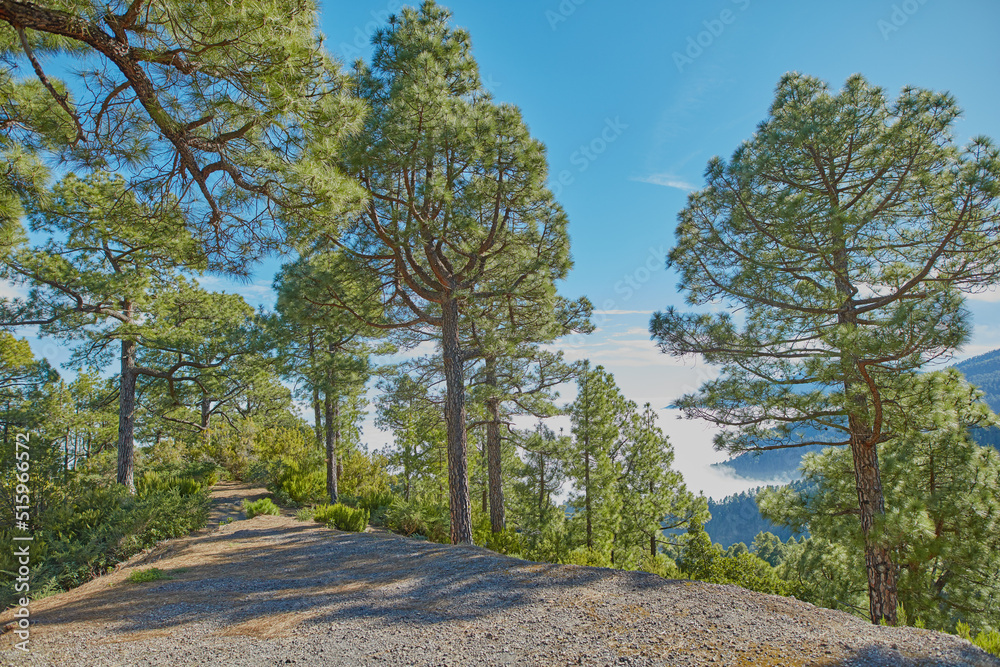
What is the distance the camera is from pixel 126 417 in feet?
35.9

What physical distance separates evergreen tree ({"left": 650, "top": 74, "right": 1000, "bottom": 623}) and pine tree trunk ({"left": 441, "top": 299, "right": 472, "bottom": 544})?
11.9ft

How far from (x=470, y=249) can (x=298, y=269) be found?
3.67 m

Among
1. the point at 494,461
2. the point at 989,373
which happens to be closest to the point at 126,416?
the point at 494,461

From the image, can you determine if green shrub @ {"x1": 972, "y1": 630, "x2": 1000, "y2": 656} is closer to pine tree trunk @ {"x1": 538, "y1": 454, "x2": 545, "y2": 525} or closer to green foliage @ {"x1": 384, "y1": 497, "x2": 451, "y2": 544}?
green foliage @ {"x1": 384, "y1": 497, "x2": 451, "y2": 544}

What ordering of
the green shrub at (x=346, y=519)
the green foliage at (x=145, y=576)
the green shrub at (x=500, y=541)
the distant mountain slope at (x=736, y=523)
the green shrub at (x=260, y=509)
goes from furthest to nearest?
1. the distant mountain slope at (x=736, y=523)
2. the green shrub at (x=260, y=509)
3. the green shrub at (x=500, y=541)
4. the green shrub at (x=346, y=519)
5. the green foliage at (x=145, y=576)

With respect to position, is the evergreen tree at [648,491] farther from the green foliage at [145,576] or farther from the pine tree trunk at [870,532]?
the green foliage at [145,576]

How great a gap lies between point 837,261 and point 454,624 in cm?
766

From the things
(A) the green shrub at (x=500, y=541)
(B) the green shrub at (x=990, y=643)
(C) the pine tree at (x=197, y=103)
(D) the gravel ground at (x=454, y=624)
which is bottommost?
(A) the green shrub at (x=500, y=541)

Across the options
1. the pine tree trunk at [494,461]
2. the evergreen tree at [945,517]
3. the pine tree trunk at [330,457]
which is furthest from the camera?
the pine tree trunk at [330,457]

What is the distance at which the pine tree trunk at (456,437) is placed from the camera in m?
7.97

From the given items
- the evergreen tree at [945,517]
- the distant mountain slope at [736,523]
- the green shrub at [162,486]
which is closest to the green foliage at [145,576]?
the green shrub at [162,486]

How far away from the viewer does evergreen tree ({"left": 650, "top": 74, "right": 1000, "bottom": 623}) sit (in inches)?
245

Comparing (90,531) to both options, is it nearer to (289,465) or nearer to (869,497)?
(289,465)

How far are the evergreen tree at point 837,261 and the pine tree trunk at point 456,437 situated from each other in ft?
11.9
